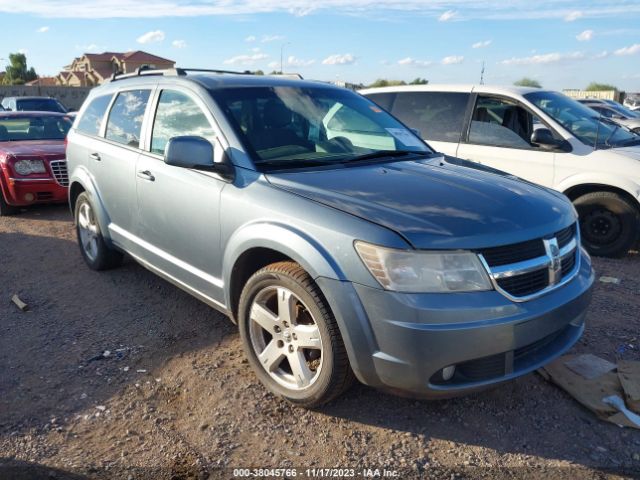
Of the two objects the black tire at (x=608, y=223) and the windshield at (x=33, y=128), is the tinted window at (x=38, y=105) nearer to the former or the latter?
the windshield at (x=33, y=128)

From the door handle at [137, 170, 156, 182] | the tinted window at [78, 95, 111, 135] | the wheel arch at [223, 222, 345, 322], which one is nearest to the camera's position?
the wheel arch at [223, 222, 345, 322]

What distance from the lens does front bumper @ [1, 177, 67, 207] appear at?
302 inches

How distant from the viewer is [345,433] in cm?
291

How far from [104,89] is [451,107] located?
390cm

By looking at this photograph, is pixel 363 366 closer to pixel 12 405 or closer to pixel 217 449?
pixel 217 449

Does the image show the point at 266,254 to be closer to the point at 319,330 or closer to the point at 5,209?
the point at 319,330

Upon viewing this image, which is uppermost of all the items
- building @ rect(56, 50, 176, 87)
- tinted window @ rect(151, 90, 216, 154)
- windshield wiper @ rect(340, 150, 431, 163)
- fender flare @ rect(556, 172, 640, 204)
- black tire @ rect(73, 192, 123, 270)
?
building @ rect(56, 50, 176, 87)

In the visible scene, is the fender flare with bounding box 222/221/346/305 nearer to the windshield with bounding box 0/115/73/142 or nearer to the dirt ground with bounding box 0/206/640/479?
the dirt ground with bounding box 0/206/640/479

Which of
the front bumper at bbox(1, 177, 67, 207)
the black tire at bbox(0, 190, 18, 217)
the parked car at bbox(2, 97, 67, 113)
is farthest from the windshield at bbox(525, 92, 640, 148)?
the parked car at bbox(2, 97, 67, 113)

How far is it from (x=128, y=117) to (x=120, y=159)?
382mm

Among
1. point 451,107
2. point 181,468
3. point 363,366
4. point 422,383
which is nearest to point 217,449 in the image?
point 181,468

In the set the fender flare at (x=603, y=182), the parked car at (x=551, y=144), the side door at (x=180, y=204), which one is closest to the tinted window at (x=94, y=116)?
the side door at (x=180, y=204)

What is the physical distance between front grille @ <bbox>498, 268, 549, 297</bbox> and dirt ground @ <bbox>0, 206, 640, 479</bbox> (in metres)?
0.77

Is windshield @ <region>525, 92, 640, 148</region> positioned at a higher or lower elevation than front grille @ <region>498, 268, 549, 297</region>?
higher
